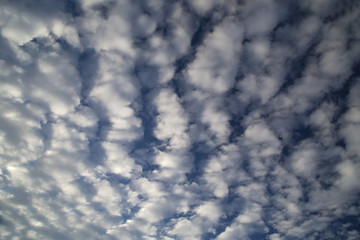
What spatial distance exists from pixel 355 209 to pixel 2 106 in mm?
26426

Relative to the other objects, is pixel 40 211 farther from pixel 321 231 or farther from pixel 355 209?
pixel 355 209

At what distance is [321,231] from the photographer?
15250mm

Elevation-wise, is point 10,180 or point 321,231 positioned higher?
point 10,180

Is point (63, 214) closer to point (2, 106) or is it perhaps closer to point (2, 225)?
point (2, 225)

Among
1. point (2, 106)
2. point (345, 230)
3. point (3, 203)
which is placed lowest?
point (345, 230)

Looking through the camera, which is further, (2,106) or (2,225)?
(2,225)

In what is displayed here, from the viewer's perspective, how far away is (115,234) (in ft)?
59.0

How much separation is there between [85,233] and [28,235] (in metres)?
7.05

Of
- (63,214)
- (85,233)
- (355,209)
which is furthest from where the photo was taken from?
(85,233)

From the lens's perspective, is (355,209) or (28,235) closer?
(355,209)

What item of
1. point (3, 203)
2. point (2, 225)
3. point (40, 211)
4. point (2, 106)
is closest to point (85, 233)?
point (40, 211)

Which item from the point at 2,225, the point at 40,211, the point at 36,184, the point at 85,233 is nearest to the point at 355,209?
the point at 85,233

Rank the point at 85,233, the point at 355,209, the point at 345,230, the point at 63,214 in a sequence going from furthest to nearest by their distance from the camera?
the point at 85,233 < the point at 63,214 < the point at 345,230 < the point at 355,209

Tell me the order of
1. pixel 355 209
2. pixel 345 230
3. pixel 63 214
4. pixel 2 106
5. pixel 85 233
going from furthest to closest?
pixel 85 233, pixel 63 214, pixel 345 230, pixel 355 209, pixel 2 106
